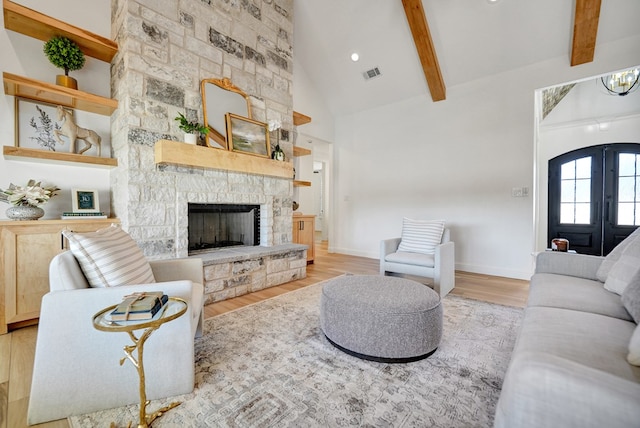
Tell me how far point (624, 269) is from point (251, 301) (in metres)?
2.80

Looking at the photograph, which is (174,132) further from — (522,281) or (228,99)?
(522,281)

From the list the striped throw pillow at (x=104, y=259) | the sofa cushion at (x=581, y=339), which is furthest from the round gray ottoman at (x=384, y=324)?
the striped throw pillow at (x=104, y=259)

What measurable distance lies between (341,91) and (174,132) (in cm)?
344

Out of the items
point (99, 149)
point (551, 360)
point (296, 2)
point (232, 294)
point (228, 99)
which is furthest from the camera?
point (296, 2)

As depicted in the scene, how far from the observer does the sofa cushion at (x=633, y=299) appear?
1210 millimetres

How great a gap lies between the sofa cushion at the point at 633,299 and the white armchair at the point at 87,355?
6.60 ft

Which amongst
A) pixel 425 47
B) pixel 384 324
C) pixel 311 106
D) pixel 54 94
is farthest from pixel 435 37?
pixel 54 94

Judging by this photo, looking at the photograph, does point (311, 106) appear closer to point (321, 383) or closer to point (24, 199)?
point (24, 199)

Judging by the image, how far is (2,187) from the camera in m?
2.39

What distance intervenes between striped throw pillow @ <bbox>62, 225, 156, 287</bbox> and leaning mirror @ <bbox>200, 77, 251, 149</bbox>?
5.64 ft

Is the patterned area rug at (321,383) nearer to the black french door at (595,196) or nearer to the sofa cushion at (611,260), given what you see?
the sofa cushion at (611,260)

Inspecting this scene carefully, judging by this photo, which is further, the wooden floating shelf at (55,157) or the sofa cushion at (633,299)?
the wooden floating shelf at (55,157)

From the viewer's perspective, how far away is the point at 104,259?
1382 mm

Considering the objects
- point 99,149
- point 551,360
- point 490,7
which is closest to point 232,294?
point 99,149
